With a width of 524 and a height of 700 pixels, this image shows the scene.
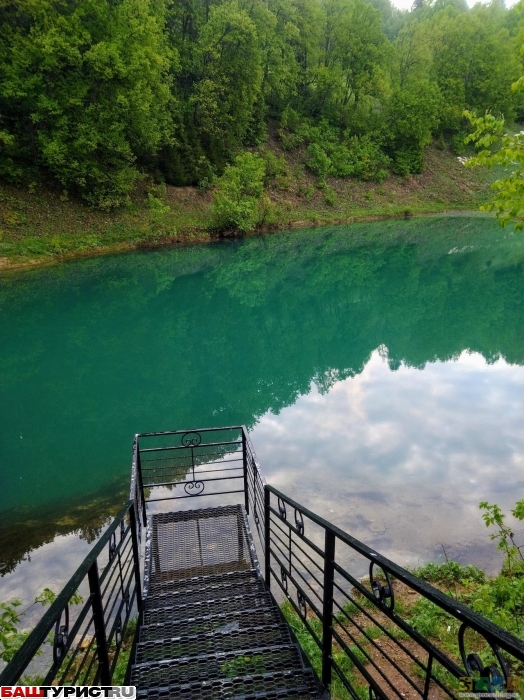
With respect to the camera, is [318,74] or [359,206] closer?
[359,206]

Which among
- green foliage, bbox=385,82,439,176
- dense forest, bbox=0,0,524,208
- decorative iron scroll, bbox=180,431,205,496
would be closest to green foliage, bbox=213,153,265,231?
dense forest, bbox=0,0,524,208

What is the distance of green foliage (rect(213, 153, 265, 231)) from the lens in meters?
27.3

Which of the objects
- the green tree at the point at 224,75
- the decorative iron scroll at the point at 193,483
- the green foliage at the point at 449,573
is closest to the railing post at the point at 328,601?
the decorative iron scroll at the point at 193,483

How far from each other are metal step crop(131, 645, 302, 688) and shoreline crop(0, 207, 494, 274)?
823 inches

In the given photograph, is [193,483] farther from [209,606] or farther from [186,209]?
[186,209]

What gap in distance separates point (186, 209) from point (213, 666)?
2874cm

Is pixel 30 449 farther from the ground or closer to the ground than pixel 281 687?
farther from the ground

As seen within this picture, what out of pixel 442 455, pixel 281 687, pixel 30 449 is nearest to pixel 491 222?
pixel 442 455

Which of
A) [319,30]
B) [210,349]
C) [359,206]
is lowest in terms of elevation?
[210,349]

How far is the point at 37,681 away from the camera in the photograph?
132 inches

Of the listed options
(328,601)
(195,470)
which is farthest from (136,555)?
(195,470)

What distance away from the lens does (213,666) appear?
2756 millimetres

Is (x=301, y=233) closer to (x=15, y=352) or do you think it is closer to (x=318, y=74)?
(x=318, y=74)

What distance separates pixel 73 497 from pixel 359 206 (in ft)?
114
